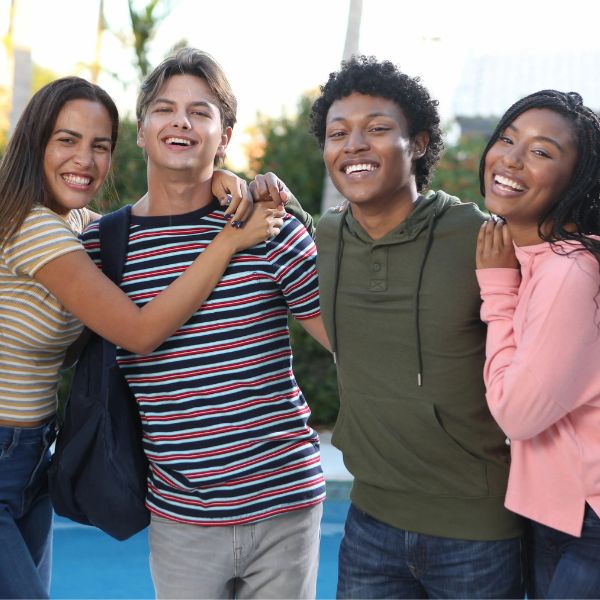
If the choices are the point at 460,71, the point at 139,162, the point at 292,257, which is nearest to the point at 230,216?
the point at 292,257

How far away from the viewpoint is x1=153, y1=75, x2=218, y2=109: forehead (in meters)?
2.81

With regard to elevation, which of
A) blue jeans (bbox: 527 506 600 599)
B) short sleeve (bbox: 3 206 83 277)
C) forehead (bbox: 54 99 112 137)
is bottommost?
blue jeans (bbox: 527 506 600 599)

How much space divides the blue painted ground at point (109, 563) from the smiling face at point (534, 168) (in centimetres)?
399

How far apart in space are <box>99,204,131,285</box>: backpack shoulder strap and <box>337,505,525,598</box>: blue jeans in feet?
3.19

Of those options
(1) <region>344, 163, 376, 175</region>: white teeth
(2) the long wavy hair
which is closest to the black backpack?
(2) the long wavy hair

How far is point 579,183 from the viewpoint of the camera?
2348 millimetres

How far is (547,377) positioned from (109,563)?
15.5 feet

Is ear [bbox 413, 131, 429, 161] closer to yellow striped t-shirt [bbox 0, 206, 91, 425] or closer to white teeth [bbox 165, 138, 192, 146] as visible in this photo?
white teeth [bbox 165, 138, 192, 146]

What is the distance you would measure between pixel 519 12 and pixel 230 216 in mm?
14695

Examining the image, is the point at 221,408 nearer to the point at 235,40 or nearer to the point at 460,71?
the point at 235,40

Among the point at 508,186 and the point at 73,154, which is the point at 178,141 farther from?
the point at 508,186

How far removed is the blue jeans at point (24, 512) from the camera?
274cm

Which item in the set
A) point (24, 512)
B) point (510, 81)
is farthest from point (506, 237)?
point (510, 81)

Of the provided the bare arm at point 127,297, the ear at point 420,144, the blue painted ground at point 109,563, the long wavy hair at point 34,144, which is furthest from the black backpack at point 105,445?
the blue painted ground at point 109,563
